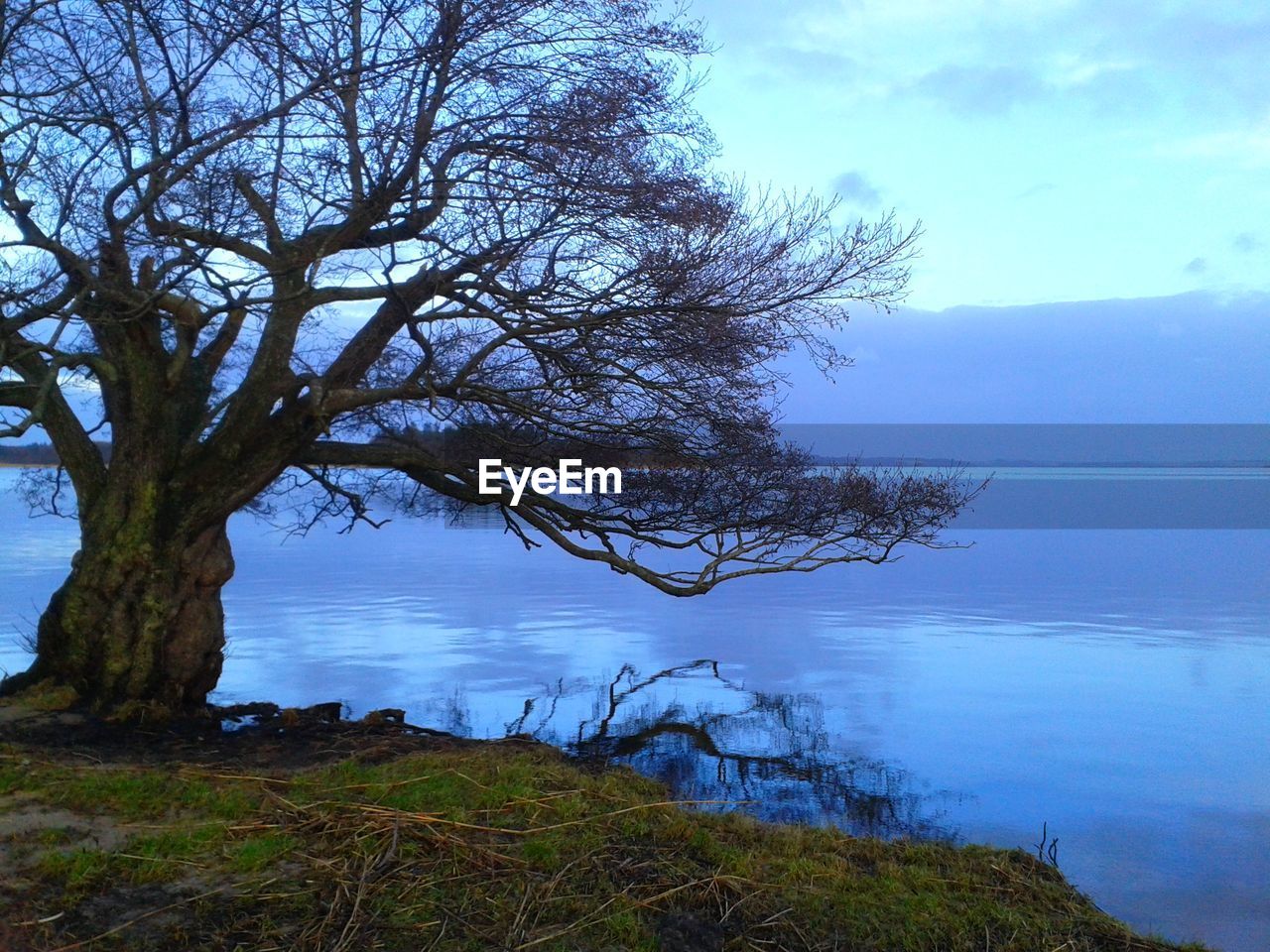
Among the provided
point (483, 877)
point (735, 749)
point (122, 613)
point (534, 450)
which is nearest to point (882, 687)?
point (735, 749)

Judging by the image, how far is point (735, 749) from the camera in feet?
39.0

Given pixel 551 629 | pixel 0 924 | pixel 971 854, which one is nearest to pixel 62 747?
pixel 0 924

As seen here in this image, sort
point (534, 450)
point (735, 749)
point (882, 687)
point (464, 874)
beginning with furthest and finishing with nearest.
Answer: point (882, 687)
point (735, 749)
point (534, 450)
point (464, 874)

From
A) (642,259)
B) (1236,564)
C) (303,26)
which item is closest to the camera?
(303,26)

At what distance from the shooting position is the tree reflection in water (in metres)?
9.65

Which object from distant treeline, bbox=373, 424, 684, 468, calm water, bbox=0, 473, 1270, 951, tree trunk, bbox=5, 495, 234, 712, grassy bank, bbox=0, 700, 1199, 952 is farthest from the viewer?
distant treeline, bbox=373, 424, 684, 468

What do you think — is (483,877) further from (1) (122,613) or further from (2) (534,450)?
(1) (122,613)

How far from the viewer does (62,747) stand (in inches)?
341

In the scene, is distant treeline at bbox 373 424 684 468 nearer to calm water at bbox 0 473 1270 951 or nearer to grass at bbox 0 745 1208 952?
calm water at bbox 0 473 1270 951

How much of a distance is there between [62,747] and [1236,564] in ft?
104

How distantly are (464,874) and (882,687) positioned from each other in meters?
10.5

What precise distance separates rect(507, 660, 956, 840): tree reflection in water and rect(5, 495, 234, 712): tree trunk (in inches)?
149

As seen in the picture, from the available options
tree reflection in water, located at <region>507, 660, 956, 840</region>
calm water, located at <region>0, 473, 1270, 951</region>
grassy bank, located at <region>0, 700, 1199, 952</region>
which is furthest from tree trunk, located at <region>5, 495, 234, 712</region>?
tree reflection in water, located at <region>507, 660, 956, 840</region>

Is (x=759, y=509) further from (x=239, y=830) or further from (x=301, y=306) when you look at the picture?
(x=239, y=830)
